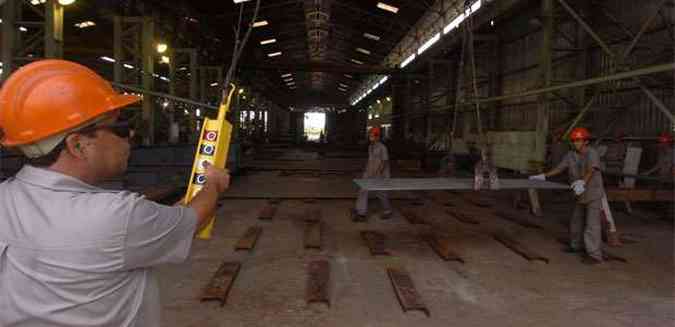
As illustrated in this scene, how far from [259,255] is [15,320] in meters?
4.88

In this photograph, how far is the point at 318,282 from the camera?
4820 mm

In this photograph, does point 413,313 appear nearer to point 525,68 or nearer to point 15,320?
point 15,320

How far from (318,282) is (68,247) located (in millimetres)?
3793

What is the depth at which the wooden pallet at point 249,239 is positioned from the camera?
633 cm

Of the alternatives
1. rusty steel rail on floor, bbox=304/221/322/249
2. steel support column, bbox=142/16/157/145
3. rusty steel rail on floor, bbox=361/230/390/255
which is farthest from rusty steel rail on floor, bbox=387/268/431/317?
steel support column, bbox=142/16/157/145

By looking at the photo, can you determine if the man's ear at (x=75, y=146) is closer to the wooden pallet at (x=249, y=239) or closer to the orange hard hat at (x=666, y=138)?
the wooden pallet at (x=249, y=239)

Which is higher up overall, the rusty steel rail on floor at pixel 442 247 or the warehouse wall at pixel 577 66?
the warehouse wall at pixel 577 66

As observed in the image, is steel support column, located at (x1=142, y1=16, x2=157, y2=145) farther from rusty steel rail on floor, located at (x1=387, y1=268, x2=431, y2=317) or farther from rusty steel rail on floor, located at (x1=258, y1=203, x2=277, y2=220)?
rusty steel rail on floor, located at (x1=387, y1=268, x2=431, y2=317)

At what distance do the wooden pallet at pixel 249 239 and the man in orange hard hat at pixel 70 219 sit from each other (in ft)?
16.5

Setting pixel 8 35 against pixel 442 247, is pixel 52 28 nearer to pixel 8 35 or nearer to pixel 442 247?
pixel 8 35

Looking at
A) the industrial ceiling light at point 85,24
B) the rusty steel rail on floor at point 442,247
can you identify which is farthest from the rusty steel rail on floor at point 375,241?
the industrial ceiling light at point 85,24

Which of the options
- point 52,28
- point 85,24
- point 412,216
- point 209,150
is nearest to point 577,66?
point 412,216

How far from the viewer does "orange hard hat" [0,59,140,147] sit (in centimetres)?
125

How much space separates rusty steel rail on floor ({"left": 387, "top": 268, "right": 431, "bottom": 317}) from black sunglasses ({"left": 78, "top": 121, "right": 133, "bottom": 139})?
3.30m
